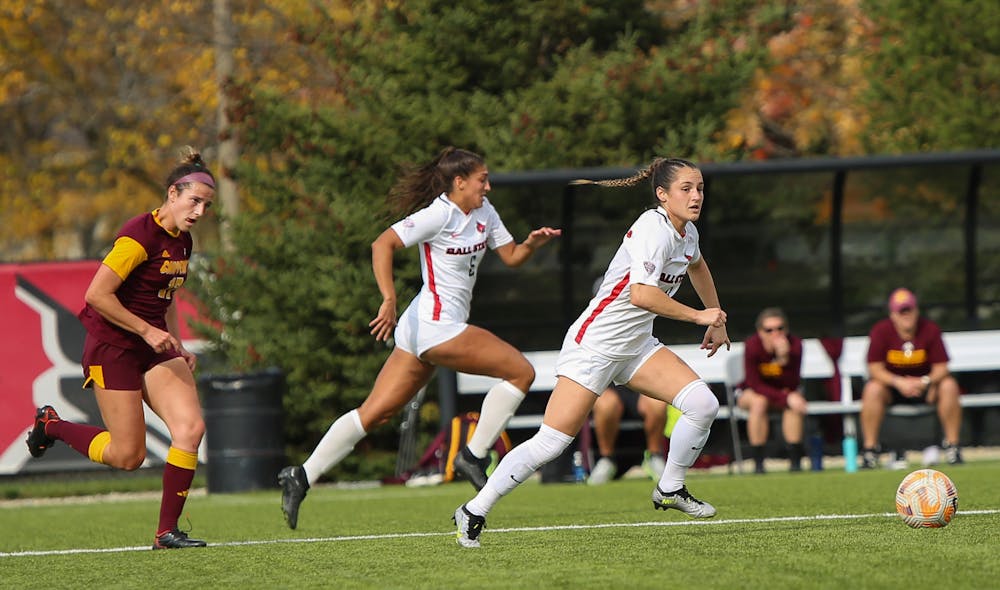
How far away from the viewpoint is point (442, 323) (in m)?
9.21

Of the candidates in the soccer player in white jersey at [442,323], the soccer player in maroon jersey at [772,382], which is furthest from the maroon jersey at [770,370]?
the soccer player in white jersey at [442,323]

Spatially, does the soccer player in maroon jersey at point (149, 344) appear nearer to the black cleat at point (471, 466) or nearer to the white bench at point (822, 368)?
the black cleat at point (471, 466)

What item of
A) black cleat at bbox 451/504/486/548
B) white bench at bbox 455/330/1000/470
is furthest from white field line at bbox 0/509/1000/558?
white bench at bbox 455/330/1000/470

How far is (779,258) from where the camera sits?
15.5 metres

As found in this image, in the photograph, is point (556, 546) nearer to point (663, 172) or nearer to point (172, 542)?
point (663, 172)

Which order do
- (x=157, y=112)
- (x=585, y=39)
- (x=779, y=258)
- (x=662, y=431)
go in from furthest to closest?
(x=157, y=112) → (x=585, y=39) → (x=779, y=258) → (x=662, y=431)

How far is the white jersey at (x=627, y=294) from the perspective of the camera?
7477 mm

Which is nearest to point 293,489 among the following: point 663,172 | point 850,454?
point 663,172

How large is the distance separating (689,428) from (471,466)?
6.24 feet

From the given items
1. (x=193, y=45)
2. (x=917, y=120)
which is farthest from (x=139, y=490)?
(x=193, y=45)

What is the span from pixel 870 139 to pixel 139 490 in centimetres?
859

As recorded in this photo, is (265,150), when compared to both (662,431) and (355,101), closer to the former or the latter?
(355,101)

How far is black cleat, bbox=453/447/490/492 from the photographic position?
927 centimetres

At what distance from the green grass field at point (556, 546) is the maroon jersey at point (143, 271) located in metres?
1.09
